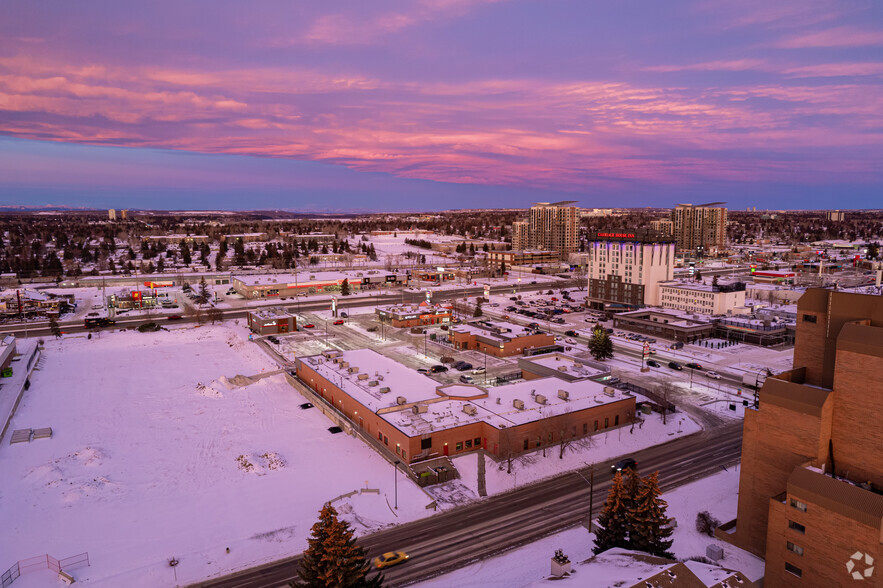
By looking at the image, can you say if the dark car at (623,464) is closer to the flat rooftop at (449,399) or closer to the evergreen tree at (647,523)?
the flat rooftop at (449,399)

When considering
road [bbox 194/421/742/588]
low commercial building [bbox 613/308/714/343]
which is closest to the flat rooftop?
road [bbox 194/421/742/588]

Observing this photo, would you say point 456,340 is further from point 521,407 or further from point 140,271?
point 140,271

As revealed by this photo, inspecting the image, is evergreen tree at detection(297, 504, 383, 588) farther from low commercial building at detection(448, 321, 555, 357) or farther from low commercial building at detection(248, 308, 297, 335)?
low commercial building at detection(248, 308, 297, 335)

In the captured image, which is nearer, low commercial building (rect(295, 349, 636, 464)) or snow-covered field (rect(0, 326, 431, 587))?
snow-covered field (rect(0, 326, 431, 587))

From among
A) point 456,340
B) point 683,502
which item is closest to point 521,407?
point 683,502

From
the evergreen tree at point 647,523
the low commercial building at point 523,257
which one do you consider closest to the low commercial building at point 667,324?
the evergreen tree at point 647,523

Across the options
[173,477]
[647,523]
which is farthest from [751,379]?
[173,477]

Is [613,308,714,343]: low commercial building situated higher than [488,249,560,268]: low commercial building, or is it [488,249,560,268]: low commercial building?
[488,249,560,268]: low commercial building
